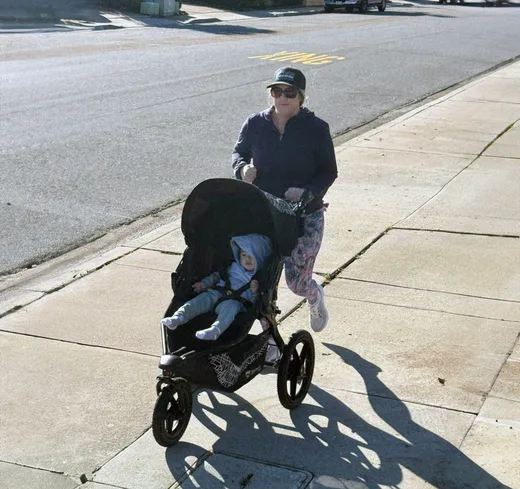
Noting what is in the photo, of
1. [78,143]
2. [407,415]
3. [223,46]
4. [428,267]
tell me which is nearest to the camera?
[407,415]

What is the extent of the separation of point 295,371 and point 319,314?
0.81 meters

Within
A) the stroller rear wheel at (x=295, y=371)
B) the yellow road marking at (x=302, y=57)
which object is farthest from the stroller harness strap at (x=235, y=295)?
the yellow road marking at (x=302, y=57)

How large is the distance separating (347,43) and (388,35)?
3841 mm

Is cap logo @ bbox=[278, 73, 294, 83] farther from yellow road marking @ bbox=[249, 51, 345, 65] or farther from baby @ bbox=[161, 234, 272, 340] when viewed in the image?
yellow road marking @ bbox=[249, 51, 345, 65]

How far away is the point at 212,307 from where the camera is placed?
5094mm

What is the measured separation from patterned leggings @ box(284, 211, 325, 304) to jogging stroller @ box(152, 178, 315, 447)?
0.22 m

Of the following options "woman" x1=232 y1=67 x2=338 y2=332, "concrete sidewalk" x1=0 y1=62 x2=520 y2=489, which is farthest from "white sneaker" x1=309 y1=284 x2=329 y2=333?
"woman" x1=232 y1=67 x2=338 y2=332

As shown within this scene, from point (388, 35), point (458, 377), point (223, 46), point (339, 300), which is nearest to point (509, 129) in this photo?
point (339, 300)

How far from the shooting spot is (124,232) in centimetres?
910

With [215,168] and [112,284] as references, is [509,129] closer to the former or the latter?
[215,168]

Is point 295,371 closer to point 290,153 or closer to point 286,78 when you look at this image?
point 290,153

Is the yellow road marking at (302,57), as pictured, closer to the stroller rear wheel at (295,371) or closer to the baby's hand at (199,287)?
the stroller rear wheel at (295,371)

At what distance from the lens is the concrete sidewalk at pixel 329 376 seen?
470cm

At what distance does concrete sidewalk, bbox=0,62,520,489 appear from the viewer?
4.70m
